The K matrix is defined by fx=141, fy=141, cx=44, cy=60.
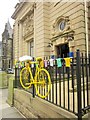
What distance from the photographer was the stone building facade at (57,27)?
8.97 metres

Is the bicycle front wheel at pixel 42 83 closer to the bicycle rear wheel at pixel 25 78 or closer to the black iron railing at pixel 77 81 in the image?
the black iron railing at pixel 77 81

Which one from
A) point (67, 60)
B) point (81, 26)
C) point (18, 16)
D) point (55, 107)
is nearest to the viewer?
point (67, 60)

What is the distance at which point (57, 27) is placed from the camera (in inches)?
444

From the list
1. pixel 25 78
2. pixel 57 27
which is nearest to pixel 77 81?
pixel 25 78

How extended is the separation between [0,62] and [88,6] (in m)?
31.7

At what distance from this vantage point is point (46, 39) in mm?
11969

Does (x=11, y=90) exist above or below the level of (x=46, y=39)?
below

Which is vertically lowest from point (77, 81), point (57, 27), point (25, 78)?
point (25, 78)

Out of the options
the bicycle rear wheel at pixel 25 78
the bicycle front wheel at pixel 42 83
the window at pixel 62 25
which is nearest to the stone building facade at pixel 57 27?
the window at pixel 62 25

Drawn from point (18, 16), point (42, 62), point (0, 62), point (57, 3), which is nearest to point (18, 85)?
point (42, 62)

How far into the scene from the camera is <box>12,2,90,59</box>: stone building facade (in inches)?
353

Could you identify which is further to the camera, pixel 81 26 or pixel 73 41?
pixel 73 41

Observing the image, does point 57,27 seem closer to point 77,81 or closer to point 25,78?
point 25,78

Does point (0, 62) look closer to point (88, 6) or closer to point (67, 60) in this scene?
point (88, 6)
